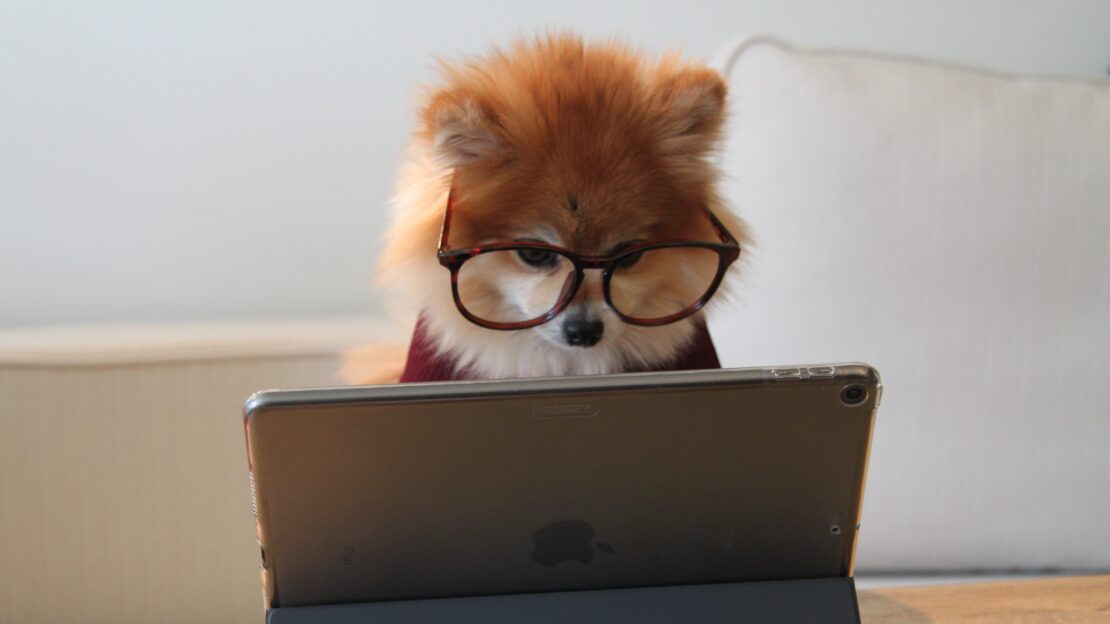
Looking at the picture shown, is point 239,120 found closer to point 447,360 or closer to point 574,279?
point 447,360

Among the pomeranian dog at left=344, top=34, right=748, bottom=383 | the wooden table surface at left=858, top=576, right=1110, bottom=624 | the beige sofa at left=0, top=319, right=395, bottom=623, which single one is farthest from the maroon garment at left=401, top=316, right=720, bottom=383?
the beige sofa at left=0, top=319, right=395, bottom=623

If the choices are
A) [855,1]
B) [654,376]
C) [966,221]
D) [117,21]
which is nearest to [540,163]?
[654,376]

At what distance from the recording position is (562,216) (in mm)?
1085

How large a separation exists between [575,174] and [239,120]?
112 centimetres

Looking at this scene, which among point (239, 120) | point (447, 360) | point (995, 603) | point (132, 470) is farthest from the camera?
point (239, 120)

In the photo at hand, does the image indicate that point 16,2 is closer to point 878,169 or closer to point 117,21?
point 117,21

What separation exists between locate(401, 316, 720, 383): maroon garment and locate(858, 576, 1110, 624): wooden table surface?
0.35 metres

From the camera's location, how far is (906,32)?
2.14 metres

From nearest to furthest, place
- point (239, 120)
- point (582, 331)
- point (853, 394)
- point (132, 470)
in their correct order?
1. point (853, 394)
2. point (582, 331)
3. point (132, 470)
4. point (239, 120)

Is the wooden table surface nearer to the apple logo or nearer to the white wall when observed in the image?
the apple logo

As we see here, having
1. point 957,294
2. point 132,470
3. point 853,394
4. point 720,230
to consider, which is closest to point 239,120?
point 132,470

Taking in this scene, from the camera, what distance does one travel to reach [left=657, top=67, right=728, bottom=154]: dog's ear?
45.2 inches

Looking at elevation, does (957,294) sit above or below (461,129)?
below

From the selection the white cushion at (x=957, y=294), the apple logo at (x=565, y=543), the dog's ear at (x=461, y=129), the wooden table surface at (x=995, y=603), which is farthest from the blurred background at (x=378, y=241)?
the apple logo at (x=565, y=543)
